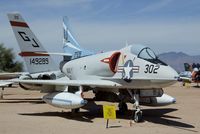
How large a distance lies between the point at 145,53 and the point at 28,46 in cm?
943

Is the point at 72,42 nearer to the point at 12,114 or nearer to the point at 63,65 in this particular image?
the point at 63,65

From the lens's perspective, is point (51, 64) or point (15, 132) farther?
point (51, 64)

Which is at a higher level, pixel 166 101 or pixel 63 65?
pixel 63 65

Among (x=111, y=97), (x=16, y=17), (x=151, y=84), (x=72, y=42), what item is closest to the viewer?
(x=151, y=84)

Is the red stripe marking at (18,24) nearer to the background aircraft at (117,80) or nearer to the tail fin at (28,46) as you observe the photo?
the tail fin at (28,46)

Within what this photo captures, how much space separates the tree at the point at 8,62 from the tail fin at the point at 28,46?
51.1m

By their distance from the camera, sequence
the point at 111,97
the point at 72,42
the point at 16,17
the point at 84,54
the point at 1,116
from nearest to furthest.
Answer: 1. the point at 1,116
2. the point at 111,97
3. the point at 84,54
4. the point at 16,17
5. the point at 72,42

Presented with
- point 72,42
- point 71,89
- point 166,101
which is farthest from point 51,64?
point 166,101

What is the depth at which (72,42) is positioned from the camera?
2252cm

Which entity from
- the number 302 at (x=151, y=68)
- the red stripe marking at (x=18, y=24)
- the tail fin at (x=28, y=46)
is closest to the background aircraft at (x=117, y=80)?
the number 302 at (x=151, y=68)

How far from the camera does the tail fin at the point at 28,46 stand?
20.3 meters

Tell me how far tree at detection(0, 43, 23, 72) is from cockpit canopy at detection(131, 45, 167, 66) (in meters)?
59.7

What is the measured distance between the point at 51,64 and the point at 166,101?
843 cm

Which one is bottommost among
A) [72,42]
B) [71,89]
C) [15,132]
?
[15,132]
